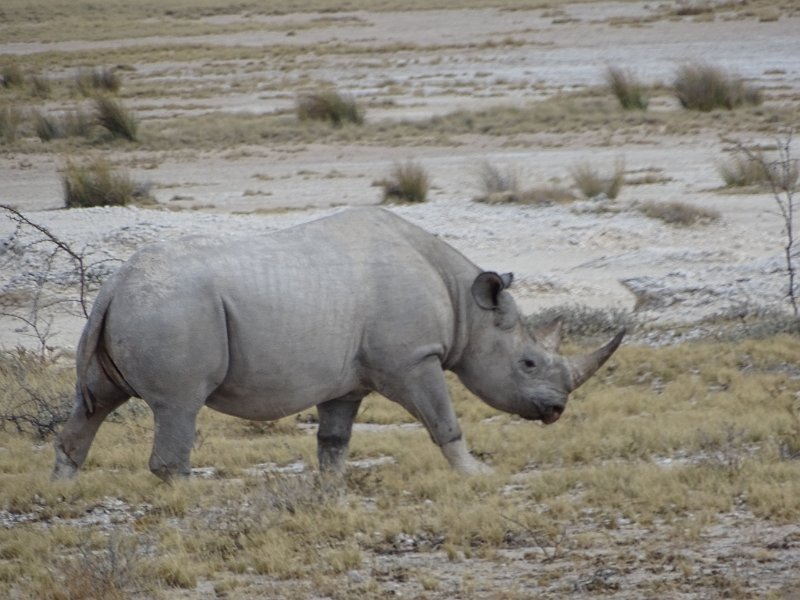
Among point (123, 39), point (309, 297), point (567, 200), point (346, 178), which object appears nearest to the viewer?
point (309, 297)

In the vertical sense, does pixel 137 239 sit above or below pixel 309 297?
below

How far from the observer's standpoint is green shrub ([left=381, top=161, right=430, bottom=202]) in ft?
63.3

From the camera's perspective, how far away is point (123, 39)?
172 feet

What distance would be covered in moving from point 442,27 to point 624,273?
35033 mm

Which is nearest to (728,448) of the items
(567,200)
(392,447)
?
(392,447)

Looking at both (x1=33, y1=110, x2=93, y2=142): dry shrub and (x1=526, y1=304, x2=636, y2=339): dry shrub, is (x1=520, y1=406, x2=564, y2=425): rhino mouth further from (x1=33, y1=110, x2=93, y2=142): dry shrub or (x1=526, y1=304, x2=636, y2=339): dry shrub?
(x1=33, y1=110, x2=93, y2=142): dry shrub

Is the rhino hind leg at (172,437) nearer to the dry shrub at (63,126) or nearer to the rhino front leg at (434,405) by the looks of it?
the rhino front leg at (434,405)

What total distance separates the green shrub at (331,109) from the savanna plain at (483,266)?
60 mm

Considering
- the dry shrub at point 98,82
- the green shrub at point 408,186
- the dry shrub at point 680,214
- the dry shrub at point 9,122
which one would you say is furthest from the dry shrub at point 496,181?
the dry shrub at point 98,82

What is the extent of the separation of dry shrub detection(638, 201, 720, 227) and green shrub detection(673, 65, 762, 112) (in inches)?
355

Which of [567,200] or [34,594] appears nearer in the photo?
[34,594]

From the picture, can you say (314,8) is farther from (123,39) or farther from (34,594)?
(34,594)

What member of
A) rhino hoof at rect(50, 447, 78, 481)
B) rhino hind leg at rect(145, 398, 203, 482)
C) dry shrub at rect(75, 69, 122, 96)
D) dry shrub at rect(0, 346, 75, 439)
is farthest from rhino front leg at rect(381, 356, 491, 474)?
dry shrub at rect(75, 69, 122, 96)

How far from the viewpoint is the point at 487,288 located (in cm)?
884
